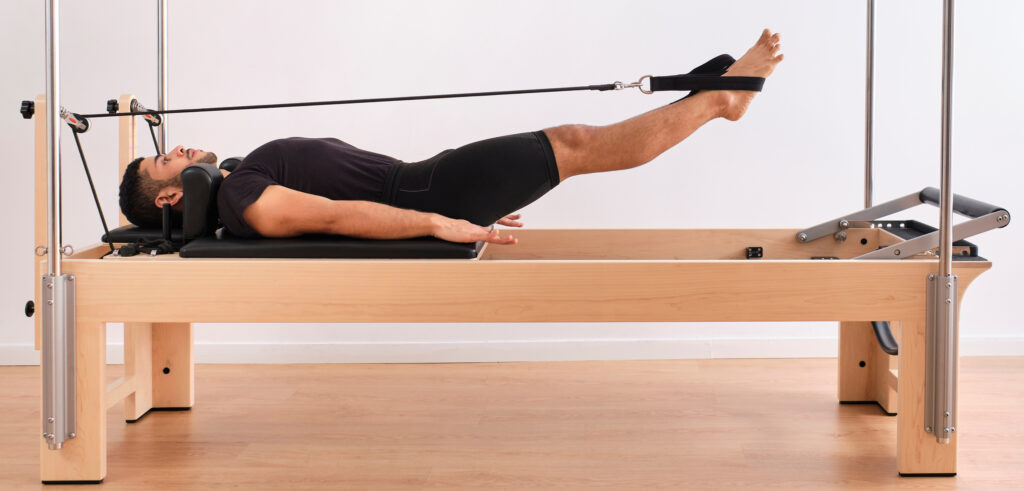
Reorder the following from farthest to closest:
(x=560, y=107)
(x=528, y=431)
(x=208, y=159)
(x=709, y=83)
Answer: (x=560, y=107) < (x=208, y=159) < (x=528, y=431) < (x=709, y=83)

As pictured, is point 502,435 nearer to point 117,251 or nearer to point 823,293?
point 823,293

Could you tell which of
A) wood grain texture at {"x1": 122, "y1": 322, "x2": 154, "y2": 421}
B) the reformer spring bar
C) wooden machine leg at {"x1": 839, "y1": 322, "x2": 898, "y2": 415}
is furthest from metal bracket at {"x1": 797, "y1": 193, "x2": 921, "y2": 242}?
wood grain texture at {"x1": 122, "y1": 322, "x2": 154, "y2": 421}

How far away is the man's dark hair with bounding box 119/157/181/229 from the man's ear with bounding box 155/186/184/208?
0.01 meters

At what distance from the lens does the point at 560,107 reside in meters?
3.47

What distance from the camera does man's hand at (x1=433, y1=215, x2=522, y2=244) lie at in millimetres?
2162

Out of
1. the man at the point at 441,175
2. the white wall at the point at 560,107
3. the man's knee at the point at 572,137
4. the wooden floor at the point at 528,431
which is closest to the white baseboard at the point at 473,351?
the white wall at the point at 560,107

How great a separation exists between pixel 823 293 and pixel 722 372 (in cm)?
124

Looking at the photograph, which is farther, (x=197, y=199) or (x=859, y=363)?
(x=859, y=363)

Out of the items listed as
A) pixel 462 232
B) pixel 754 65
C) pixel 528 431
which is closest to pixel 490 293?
pixel 462 232

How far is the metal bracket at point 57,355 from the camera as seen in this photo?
2041 millimetres

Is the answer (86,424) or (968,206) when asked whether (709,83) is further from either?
Result: (86,424)

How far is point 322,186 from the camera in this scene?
2414 millimetres

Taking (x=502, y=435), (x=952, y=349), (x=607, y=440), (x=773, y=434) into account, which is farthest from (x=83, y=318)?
(x=952, y=349)

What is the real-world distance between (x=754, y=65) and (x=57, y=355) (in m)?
1.75
